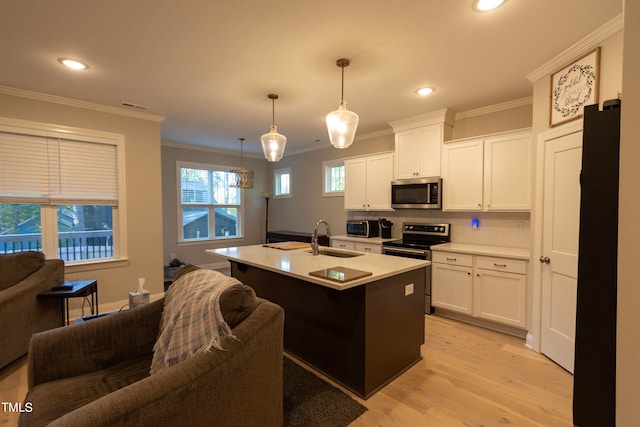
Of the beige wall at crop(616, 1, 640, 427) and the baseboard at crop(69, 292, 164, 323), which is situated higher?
the beige wall at crop(616, 1, 640, 427)

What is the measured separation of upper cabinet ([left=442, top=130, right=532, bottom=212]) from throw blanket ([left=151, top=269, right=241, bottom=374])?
311 centimetres

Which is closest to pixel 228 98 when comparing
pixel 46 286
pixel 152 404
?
pixel 46 286

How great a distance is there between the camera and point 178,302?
145 centimetres

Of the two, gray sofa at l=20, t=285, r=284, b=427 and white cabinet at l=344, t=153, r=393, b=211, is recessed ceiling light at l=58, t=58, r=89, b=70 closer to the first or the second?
gray sofa at l=20, t=285, r=284, b=427

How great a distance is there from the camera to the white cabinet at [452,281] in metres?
3.23

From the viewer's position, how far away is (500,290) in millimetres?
3023

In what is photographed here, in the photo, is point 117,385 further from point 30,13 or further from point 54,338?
point 30,13

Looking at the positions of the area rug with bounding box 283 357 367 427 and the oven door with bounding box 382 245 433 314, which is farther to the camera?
the oven door with bounding box 382 245 433 314

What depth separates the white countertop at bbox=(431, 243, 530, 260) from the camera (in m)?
2.94

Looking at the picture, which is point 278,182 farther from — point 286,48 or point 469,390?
point 469,390

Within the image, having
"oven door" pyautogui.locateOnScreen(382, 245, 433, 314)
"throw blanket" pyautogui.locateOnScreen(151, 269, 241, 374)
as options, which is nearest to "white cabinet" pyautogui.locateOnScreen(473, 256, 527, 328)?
"oven door" pyautogui.locateOnScreen(382, 245, 433, 314)

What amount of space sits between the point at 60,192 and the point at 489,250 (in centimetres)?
496

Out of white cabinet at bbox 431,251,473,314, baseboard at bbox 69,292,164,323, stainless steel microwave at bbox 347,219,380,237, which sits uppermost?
stainless steel microwave at bbox 347,219,380,237

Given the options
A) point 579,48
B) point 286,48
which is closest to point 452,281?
point 579,48
